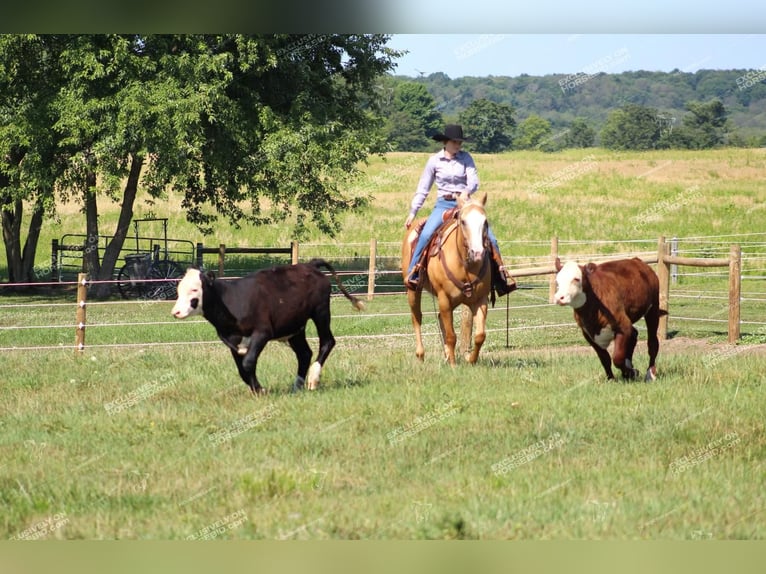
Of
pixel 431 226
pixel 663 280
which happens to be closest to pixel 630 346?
pixel 431 226

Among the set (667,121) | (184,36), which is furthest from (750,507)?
(667,121)

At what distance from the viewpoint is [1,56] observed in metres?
26.8

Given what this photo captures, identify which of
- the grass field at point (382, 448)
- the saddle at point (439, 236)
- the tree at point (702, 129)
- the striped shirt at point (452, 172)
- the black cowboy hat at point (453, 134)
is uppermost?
the tree at point (702, 129)

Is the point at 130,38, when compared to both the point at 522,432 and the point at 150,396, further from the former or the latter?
the point at 522,432

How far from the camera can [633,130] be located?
385 ft

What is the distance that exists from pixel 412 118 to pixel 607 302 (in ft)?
352

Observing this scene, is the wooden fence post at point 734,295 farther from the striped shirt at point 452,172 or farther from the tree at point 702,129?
the tree at point 702,129

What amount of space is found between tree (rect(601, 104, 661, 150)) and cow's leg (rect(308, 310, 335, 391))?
105631 millimetres

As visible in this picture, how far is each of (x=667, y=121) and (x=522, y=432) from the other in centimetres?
12923

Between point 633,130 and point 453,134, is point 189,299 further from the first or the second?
point 633,130

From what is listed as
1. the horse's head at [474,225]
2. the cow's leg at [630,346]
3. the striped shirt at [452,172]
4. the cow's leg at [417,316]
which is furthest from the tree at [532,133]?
the cow's leg at [630,346]

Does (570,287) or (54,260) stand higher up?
(570,287)

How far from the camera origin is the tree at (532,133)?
13350 centimetres

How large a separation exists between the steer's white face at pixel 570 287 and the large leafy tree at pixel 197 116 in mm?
16686
